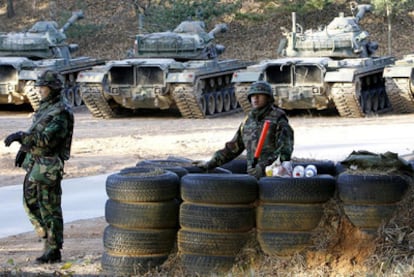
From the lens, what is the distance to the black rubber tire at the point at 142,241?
810 cm

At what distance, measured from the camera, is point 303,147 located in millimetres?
17547

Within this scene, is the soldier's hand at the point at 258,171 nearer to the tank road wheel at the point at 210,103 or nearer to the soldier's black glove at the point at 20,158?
the soldier's black glove at the point at 20,158

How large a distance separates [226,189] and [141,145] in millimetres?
10967

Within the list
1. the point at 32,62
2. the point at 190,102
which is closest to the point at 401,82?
the point at 190,102

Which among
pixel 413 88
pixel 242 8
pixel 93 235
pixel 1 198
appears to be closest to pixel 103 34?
pixel 242 8

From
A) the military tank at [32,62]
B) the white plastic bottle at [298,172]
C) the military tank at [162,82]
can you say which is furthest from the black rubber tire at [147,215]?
the military tank at [32,62]

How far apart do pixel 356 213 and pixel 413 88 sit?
15932 mm

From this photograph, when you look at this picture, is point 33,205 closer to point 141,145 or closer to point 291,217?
point 291,217

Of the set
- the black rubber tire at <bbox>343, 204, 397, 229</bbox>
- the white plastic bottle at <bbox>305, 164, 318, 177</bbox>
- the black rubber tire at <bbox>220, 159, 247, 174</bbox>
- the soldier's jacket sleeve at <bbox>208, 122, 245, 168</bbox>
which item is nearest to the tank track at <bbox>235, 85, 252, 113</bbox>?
the black rubber tire at <bbox>220, 159, 247, 174</bbox>

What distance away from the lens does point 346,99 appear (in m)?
22.6

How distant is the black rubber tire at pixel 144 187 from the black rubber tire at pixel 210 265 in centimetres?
58

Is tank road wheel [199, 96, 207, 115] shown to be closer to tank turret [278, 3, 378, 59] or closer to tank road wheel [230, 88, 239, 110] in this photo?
tank road wheel [230, 88, 239, 110]

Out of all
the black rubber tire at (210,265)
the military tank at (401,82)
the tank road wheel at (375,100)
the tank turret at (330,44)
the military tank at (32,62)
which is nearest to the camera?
the black rubber tire at (210,265)

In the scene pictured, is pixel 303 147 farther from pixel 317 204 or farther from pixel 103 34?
pixel 103 34
